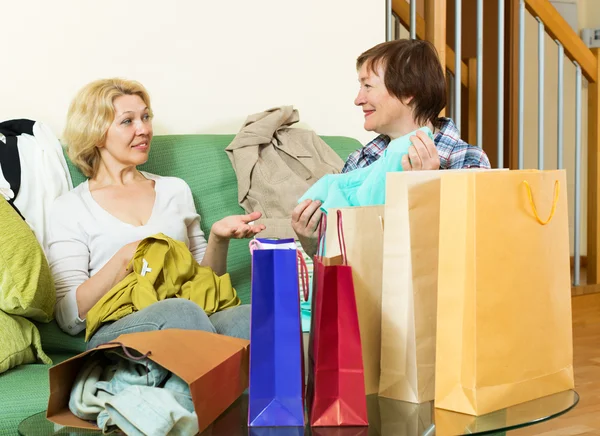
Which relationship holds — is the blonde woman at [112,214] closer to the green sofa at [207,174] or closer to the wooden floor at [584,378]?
the green sofa at [207,174]

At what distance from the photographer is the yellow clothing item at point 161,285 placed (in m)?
1.71

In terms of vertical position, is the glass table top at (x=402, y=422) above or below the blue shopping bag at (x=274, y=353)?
below

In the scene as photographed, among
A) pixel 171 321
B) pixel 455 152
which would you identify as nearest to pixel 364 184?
pixel 455 152

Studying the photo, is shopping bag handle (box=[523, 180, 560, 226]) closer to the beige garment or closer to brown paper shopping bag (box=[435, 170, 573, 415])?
brown paper shopping bag (box=[435, 170, 573, 415])

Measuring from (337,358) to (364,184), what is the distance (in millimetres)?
635

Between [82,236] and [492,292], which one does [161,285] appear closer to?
[82,236]

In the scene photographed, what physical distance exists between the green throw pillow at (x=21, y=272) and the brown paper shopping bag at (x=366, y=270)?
75cm

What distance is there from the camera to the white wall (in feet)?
7.13

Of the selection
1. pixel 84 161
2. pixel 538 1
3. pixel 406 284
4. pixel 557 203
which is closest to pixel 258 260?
pixel 406 284

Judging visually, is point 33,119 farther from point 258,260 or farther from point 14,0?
point 258,260

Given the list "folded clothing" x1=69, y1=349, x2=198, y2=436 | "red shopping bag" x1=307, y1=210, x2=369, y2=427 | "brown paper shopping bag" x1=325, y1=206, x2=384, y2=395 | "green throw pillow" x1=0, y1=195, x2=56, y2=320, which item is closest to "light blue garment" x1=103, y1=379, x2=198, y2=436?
"folded clothing" x1=69, y1=349, x2=198, y2=436

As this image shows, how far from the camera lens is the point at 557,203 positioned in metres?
1.16

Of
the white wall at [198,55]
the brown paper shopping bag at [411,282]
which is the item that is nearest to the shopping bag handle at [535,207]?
the brown paper shopping bag at [411,282]

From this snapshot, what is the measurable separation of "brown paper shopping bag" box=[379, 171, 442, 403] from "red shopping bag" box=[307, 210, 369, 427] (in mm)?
112
